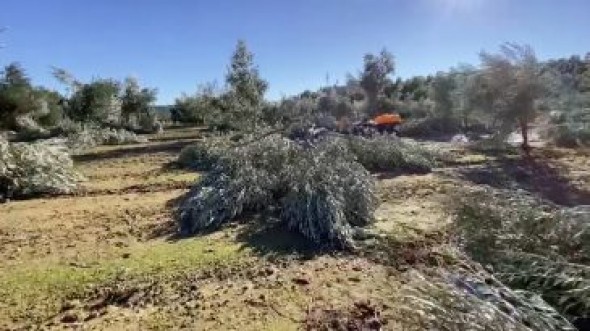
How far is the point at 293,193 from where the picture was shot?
820cm

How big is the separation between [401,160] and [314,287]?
7.71 metres

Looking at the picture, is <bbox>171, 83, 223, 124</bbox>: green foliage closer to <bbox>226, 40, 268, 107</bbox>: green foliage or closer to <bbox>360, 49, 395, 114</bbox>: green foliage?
<bbox>226, 40, 268, 107</bbox>: green foliage

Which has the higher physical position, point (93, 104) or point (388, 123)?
point (93, 104)

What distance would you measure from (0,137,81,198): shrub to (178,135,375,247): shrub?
3.32 metres

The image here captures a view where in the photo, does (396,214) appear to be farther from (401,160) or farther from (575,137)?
(575,137)

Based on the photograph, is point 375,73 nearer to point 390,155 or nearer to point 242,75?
point 242,75

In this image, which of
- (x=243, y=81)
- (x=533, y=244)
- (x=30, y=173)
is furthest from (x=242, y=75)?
(x=533, y=244)

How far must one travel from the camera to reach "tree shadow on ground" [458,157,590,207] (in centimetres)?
1019

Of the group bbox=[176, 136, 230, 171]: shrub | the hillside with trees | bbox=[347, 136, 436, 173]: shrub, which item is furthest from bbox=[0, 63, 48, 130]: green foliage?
bbox=[347, 136, 436, 173]: shrub

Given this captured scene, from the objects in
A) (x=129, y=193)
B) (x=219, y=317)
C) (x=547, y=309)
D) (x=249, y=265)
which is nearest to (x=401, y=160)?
(x=129, y=193)

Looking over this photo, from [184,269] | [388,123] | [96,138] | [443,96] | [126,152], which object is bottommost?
[184,269]

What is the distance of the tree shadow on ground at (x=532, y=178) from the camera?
1019 centimetres

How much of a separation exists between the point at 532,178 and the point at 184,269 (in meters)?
8.46

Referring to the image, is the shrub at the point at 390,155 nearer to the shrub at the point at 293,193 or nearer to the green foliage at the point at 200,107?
the shrub at the point at 293,193
